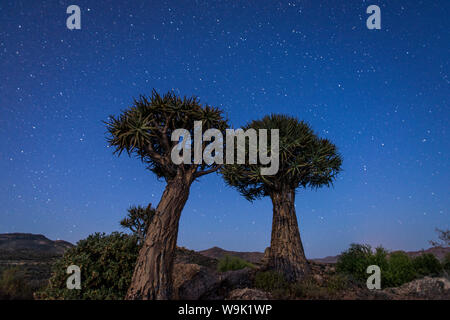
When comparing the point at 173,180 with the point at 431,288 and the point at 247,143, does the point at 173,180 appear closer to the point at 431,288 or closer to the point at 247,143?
the point at 247,143

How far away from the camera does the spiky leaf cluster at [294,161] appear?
10.7 metres

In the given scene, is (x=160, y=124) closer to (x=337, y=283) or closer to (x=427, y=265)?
(x=337, y=283)

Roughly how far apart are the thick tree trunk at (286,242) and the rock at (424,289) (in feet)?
11.5

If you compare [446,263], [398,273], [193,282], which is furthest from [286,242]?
[446,263]

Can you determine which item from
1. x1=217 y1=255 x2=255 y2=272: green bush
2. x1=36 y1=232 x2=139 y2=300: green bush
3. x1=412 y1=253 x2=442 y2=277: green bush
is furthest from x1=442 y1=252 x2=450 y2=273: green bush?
x1=36 y1=232 x2=139 y2=300: green bush

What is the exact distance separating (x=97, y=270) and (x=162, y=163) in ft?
11.6

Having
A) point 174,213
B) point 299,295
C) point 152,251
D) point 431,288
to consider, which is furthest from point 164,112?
point 431,288

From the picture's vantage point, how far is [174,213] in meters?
7.09

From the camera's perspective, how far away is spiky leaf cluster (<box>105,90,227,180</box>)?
7508 mm

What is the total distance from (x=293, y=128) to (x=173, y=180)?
6546 millimetres

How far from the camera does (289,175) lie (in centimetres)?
1138

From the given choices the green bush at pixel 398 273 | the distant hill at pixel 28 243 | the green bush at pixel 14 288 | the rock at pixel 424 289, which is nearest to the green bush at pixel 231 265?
the green bush at pixel 398 273

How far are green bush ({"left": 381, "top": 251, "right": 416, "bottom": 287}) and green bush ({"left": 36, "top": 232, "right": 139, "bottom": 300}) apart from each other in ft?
35.4

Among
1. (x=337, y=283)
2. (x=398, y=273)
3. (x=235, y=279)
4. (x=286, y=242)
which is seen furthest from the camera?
(x=286, y=242)
